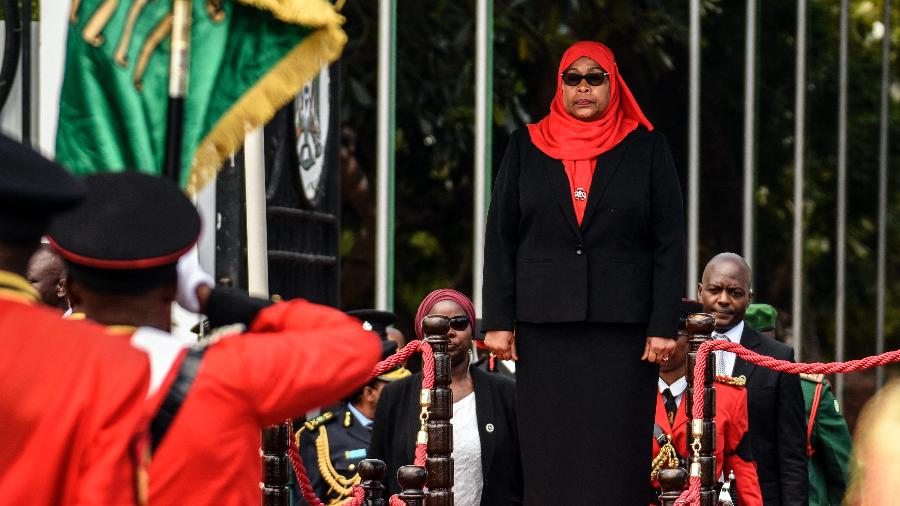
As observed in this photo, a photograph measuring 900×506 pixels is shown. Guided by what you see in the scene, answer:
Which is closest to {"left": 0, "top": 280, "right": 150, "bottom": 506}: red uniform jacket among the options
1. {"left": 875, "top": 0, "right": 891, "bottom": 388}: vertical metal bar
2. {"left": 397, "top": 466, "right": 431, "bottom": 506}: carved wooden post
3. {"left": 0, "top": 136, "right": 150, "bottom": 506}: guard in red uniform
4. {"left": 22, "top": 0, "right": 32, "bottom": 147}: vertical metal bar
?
{"left": 0, "top": 136, "right": 150, "bottom": 506}: guard in red uniform

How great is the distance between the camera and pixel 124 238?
3.39 meters

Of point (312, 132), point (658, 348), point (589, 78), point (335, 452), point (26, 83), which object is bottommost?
point (335, 452)

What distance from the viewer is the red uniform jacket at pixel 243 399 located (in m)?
3.26

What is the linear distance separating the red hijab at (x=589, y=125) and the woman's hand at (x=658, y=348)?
697mm

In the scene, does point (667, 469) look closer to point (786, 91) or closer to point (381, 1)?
point (381, 1)

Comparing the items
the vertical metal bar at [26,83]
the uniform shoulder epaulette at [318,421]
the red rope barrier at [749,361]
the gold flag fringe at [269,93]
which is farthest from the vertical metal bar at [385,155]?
the gold flag fringe at [269,93]

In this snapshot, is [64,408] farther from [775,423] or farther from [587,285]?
[775,423]

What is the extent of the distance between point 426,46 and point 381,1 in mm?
1242

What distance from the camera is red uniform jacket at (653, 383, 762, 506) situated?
7383mm

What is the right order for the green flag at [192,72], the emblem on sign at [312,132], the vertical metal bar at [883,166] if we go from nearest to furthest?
the green flag at [192,72] < the emblem on sign at [312,132] < the vertical metal bar at [883,166]

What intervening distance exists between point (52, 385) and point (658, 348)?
358 cm

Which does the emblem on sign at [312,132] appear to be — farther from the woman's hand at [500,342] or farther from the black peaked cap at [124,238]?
the black peaked cap at [124,238]

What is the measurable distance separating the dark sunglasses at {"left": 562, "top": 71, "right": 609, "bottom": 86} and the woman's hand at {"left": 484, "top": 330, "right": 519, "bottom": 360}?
3.06 feet

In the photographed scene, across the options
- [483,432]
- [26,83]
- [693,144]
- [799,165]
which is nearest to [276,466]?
[483,432]
